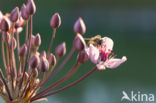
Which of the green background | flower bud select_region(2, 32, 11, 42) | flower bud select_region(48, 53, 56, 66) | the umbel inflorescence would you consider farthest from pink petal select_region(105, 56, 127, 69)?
the green background

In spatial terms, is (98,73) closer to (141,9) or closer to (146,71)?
(146,71)

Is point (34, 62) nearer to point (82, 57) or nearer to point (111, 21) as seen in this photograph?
point (82, 57)

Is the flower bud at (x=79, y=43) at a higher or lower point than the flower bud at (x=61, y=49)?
higher

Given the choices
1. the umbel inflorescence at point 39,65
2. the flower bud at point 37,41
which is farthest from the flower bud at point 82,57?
the flower bud at point 37,41

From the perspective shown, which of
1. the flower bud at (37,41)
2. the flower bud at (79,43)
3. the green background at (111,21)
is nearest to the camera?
the flower bud at (79,43)

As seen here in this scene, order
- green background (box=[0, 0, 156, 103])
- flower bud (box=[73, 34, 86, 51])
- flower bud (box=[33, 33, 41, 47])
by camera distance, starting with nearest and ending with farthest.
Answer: flower bud (box=[73, 34, 86, 51]) → flower bud (box=[33, 33, 41, 47]) → green background (box=[0, 0, 156, 103])

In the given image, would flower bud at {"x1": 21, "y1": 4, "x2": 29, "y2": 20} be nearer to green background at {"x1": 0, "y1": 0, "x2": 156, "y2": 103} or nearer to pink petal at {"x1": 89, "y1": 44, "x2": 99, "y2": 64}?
pink petal at {"x1": 89, "y1": 44, "x2": 99, "y2": 64}

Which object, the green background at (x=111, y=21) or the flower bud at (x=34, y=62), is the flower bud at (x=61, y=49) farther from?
the green background at (x=111, y=21)

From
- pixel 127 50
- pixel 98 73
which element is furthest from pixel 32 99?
pixel 127 50

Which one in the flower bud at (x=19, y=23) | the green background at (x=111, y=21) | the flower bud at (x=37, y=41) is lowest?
the green background at (x=111, y=21)
